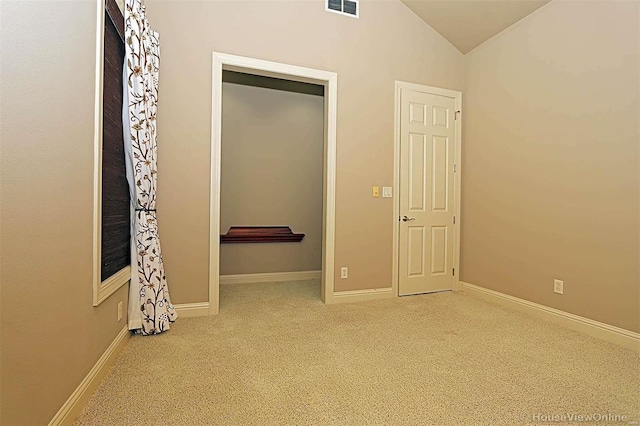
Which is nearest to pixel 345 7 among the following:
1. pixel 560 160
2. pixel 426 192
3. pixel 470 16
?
pixel 470 16

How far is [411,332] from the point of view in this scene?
108 inches

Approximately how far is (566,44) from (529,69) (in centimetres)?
36

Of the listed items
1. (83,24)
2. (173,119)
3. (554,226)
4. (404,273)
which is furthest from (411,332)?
(83,24)

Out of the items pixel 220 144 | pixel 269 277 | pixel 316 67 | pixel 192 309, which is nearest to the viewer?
pixel 192 309

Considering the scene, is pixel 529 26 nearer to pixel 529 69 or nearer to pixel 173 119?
pixel 529 69

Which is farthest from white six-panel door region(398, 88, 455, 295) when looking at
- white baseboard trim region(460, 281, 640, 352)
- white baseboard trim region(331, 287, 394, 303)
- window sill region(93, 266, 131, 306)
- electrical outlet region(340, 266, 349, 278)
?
window sill region(93, 266, 131, 306)

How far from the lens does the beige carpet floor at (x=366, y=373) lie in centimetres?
165

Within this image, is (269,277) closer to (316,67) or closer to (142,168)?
(142,168)

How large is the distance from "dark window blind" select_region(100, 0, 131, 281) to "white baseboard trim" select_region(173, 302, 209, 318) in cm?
72

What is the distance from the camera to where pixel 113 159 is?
2.22m

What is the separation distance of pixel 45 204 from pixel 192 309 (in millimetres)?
1936

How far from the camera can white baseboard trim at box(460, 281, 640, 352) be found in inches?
99.8

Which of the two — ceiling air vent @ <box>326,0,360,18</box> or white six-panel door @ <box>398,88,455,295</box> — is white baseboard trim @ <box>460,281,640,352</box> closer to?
white six-panel door @ <box>398,88,455,295</box>

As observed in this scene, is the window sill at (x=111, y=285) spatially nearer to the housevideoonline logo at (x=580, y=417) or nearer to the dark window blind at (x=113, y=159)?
the dark window blind at (x=113, y=159)
